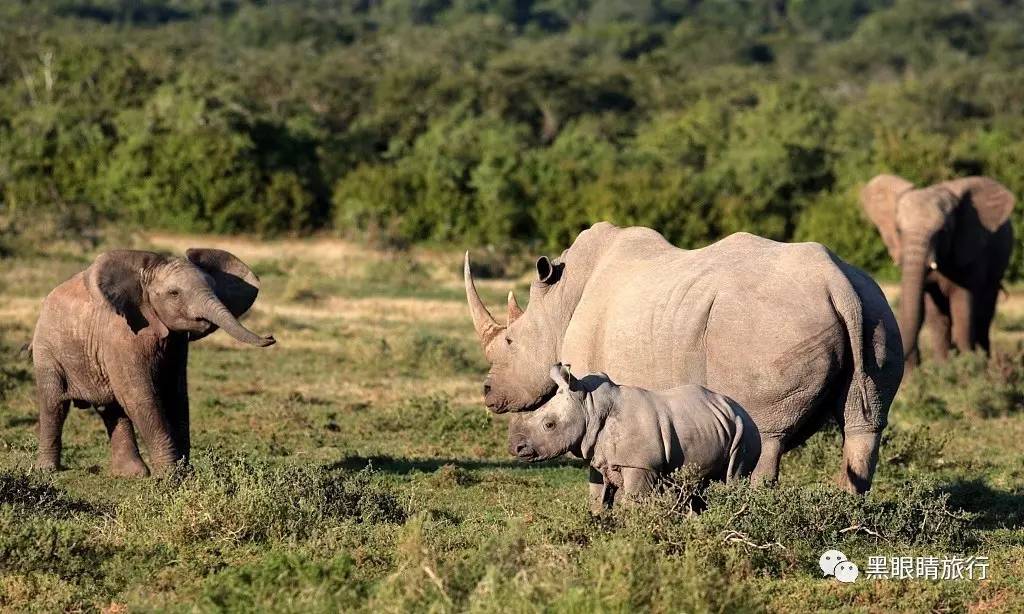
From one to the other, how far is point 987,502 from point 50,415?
6281mm

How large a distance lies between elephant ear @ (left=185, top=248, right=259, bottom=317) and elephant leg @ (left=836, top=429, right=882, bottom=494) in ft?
14.1

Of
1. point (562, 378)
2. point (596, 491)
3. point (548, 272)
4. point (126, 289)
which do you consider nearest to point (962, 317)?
point (548, 272)

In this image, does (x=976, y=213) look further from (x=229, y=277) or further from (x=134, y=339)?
(x=134, y=339)

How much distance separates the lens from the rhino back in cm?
922

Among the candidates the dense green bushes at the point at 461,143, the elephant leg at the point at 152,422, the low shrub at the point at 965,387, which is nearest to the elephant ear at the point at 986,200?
the low shrub at the point at 965,387

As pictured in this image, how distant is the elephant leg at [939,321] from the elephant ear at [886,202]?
717 mm

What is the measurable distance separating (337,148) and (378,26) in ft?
210

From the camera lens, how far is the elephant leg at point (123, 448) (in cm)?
1209

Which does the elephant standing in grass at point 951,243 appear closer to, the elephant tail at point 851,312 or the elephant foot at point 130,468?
the elephant foot at point 130,468

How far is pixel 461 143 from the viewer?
4044 centimetres

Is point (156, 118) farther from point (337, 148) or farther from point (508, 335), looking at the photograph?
point (508, 335)

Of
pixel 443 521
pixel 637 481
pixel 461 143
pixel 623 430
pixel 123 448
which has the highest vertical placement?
pixel 623 430

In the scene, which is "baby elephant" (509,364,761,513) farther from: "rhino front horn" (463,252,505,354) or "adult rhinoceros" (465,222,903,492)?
"rhino front horn" (463,252,505,354)

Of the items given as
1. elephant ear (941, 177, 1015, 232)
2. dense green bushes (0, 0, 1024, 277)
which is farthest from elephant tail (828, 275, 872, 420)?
dense green bushes (0, 0, 1024, 277)
